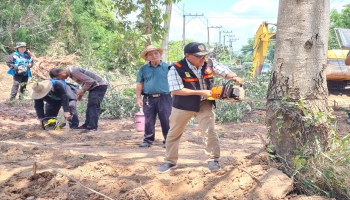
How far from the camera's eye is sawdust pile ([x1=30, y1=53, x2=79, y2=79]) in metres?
16.8

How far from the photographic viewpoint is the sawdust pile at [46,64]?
55.0 feet

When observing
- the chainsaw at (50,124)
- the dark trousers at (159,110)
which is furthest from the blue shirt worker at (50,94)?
the dark trousers at (159,110)

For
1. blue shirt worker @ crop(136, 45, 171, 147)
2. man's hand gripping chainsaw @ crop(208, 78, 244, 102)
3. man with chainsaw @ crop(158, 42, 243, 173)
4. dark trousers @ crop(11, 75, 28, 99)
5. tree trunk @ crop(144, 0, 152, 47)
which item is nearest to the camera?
man's hand gripping chainsaw @ crop(208, 78, 244, 102)

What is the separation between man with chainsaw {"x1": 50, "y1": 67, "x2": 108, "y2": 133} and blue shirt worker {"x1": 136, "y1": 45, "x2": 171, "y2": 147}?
1.50m

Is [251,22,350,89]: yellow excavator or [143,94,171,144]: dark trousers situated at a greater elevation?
[251,22,350,89]: yellow excavator

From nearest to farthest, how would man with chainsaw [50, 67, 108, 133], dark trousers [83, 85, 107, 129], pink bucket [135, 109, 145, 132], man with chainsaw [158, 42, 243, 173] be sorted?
man with chainsaw [158, 42, 243, 173], man with chainsaw [50, 67, 108, 133], dark trousers [83, 85, 107, 129], pink bucket [135, 109, 145, 132]

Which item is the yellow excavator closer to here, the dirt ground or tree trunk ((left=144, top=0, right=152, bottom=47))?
tree trunk ((left=144, top=0, right=152, bottom=47))

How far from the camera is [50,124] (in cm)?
843

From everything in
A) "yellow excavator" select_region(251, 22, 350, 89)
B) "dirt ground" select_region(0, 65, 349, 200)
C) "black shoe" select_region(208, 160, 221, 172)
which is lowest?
"dirt ground" select_region(0, 65, 349, 200)

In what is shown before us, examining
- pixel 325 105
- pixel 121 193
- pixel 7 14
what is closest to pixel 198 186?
pixel 121 193

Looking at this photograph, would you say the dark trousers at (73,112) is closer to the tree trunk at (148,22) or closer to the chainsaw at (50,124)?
the chainsaw at (50,124)

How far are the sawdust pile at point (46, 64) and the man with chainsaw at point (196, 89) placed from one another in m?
13.2

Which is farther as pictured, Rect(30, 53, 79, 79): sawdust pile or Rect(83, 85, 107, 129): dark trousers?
Rect(30, 53, 79, 79): sawdust pile

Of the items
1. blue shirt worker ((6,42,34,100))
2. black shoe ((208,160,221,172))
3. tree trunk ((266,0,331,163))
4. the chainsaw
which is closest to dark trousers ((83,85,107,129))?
the chainsaw
